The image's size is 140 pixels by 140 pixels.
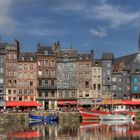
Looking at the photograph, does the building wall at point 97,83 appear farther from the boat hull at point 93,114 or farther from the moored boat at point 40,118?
the moored boat at point 40,118

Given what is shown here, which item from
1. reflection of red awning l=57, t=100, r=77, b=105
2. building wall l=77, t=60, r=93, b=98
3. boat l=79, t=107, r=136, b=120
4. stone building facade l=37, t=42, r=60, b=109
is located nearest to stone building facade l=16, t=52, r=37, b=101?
stone building facade l=37, t=42, r=60, b=109

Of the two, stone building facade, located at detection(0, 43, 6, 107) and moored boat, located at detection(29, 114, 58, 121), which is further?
stone building facade, located at detection(0, 43, 6, 107)

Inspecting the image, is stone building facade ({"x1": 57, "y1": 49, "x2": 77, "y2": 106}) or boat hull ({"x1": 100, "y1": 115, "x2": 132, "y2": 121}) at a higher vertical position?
stone building facade ({"x1": 57, "y1": 49, "x2": 77, "y2": 106})

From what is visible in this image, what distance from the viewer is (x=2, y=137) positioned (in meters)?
54.0

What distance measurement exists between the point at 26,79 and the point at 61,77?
8456 millimetres

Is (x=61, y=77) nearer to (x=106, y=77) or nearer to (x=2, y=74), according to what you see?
(x=106, y=77)

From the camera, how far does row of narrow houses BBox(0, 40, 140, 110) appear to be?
108 m

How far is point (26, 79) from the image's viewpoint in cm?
10881

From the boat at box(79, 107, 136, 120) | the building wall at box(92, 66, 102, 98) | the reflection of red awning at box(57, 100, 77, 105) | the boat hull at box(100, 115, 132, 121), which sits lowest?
the boat hull at box(100, 115, 132, 121)

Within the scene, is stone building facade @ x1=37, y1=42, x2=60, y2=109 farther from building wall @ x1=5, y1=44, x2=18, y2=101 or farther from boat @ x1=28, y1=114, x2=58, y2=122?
boat @ x1=28, y1=114, x2=58, y2=122

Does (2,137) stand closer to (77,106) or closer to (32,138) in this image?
(32,138)

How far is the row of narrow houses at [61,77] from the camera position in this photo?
108375mm

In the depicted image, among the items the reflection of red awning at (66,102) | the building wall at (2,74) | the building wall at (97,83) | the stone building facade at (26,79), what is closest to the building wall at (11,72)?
the building wall at (2,74)

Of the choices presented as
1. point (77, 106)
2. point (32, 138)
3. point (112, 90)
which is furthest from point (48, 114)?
point (32, 138)
